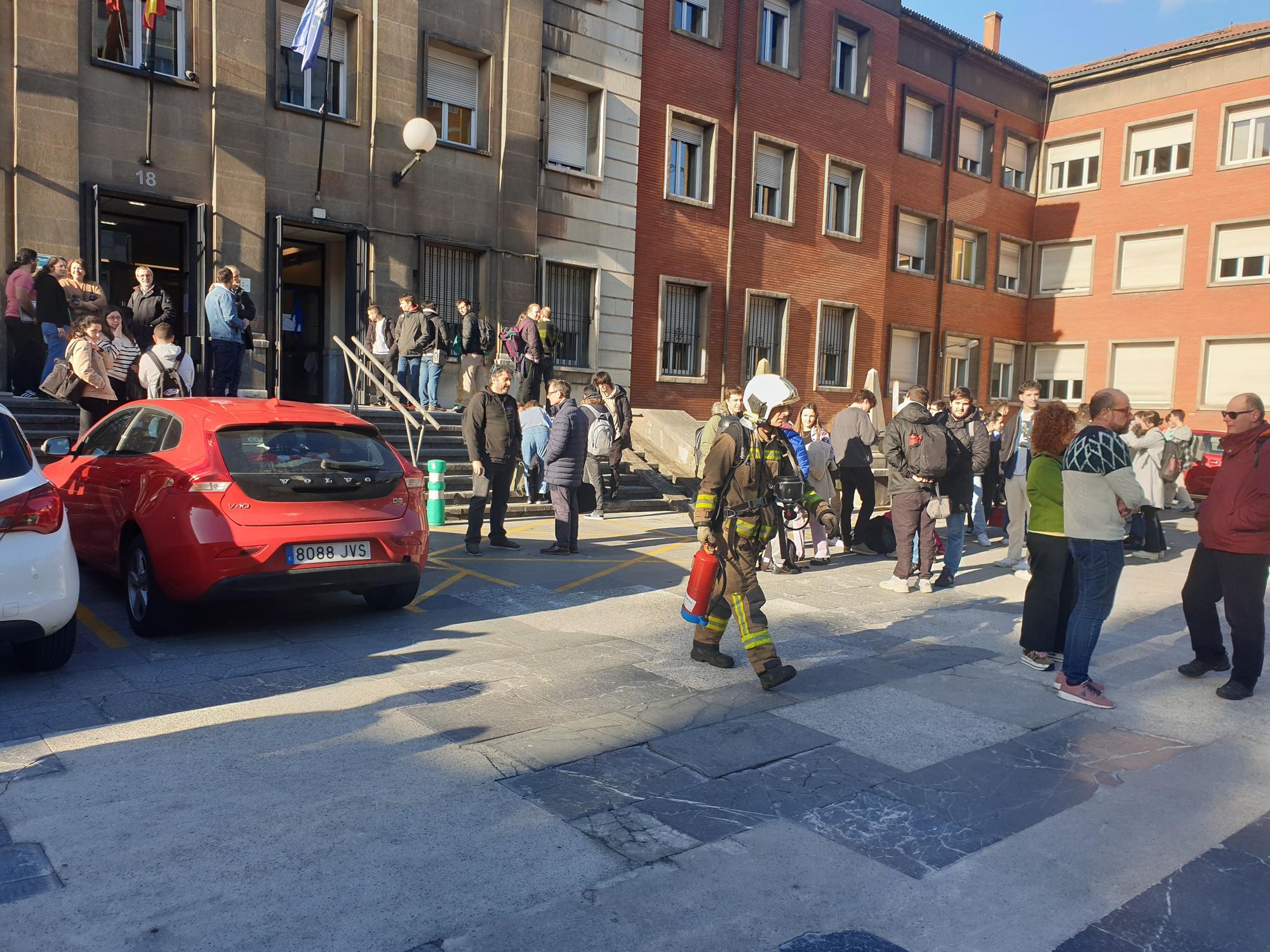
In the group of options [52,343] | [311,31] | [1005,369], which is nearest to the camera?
[52,343]

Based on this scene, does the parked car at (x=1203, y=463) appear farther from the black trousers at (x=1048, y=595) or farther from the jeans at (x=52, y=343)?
the jeans at (x=52, y=343)

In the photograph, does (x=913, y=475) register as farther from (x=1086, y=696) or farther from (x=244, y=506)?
(x=244, y=506)

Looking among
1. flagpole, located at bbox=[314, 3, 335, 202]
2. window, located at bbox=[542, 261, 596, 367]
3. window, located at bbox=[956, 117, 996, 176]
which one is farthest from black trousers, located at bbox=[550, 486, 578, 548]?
window, located at bbox=[956, 117, 996, 176]

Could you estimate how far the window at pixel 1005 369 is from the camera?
30.6 m

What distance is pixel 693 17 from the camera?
69.2 feet

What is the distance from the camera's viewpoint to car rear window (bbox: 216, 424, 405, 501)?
21.6ft

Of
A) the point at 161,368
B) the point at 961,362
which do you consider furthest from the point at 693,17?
the point at 161,368

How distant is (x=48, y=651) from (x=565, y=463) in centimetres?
552

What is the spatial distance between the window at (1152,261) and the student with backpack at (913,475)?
76.4ft

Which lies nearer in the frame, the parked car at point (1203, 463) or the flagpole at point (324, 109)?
the flagpole at point (324, 109)

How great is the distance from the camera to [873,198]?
82.1ft

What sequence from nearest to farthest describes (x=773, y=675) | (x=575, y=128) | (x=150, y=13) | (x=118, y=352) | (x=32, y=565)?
(x=32, y=565) → (x=773, y=675) → (x=118, y=352) → (x=150, y=13) → (x=575, y=128)

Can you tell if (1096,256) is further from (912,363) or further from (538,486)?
(538,486)

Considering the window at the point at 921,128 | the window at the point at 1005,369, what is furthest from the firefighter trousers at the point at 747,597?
the window at the point at 1005,369
